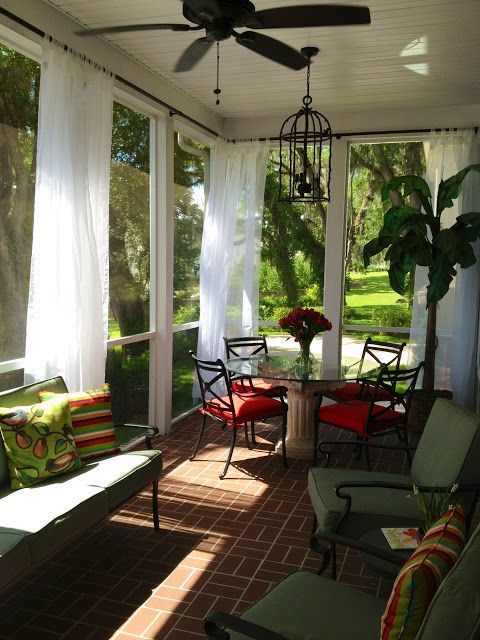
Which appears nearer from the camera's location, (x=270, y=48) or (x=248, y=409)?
(x=270, y=48)

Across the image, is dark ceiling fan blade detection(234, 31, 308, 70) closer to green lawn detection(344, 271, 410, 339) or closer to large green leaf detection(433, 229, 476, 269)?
large green leaf detection(433, 229, 476, 269)

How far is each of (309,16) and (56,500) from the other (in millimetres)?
2378

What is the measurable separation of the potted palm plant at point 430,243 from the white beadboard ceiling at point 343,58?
2.66ft

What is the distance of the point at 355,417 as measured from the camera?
4449 mm

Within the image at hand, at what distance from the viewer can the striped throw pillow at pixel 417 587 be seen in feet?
5.24

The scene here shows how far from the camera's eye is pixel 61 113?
363 cm

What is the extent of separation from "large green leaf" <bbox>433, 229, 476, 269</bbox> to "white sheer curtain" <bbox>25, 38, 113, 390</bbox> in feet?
9.37

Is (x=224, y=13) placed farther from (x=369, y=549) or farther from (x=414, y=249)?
(x=414, y=249)

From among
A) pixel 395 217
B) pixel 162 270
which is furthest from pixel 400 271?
pixel 162 270

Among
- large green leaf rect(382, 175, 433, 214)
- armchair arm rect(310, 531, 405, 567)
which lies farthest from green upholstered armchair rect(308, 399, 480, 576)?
large green leaf rect(382, 175, 433, 214)

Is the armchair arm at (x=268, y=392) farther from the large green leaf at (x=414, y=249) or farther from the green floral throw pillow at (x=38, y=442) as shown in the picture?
the green floral throw pillow at (x=38, y=442)

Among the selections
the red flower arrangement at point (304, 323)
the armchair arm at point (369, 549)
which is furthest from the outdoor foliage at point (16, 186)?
the armchair arm at point (369, 549)

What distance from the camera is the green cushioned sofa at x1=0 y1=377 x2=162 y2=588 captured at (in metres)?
2.43

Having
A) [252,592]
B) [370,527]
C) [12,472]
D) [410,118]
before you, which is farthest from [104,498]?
[410,118]
